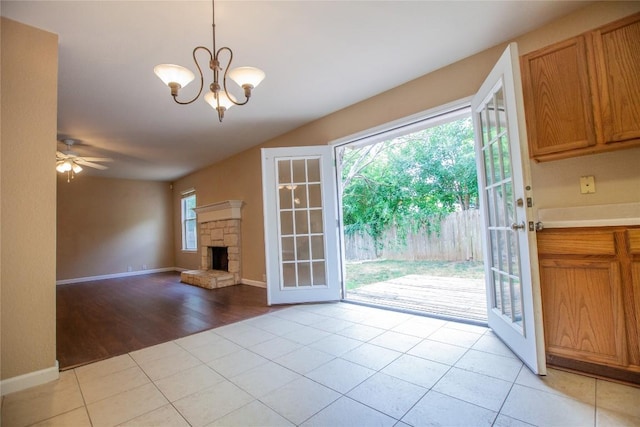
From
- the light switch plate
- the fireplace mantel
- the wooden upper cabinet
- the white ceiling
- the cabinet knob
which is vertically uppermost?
the white ceiling

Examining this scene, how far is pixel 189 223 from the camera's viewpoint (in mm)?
7586

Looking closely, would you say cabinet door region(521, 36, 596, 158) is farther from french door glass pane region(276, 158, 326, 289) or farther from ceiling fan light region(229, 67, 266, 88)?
french door glass pane region(276, 158, 326, 289)

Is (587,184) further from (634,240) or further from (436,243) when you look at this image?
(436,243)

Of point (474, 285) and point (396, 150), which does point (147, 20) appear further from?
point (396, 150)

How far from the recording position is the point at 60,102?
125 inches

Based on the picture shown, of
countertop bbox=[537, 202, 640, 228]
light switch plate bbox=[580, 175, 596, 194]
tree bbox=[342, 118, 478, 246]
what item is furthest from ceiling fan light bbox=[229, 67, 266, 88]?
tree bbox=[342, 118, 478, 246]

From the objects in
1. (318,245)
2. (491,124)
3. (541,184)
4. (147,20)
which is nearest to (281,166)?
(318,245)

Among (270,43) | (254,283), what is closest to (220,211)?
(254,283)

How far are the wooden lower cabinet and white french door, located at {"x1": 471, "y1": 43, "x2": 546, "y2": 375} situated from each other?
0.16 metres

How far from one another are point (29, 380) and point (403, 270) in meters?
5.52

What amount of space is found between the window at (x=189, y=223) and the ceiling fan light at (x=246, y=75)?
6.01 metres

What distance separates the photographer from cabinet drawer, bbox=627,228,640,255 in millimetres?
1617

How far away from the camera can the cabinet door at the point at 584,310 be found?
167 cm

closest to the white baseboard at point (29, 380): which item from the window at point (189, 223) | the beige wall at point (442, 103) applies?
the beige wall at point (442, 103)
